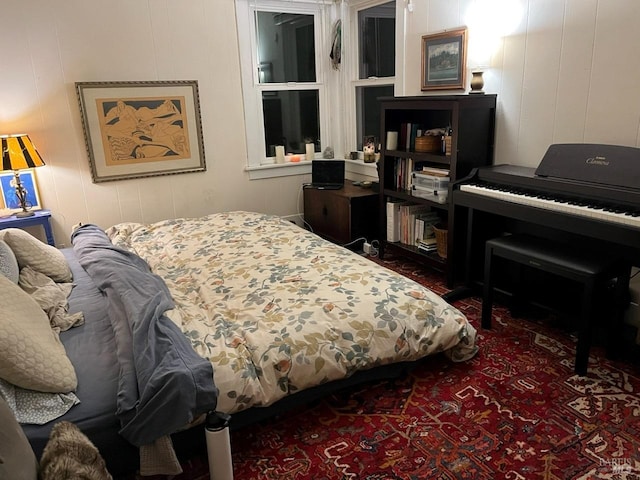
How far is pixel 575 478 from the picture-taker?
1662 mm

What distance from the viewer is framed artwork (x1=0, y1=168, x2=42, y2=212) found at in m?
3.44

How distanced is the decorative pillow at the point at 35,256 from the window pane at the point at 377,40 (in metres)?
2.95

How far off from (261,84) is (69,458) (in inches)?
142

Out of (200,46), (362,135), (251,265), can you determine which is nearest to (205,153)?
(200,46)

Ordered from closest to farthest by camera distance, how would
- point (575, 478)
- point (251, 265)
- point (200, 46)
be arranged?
1. point (575, 478)
2. point (251, 265)
3. point (200, 46)

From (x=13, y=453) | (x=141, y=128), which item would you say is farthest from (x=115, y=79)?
(x=13, y=453)

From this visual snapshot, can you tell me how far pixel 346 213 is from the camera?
155 inches

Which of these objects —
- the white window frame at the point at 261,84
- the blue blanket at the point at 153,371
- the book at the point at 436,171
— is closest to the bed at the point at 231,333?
the blue blanket at the point at 153,371

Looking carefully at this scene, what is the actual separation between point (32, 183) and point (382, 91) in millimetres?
2888

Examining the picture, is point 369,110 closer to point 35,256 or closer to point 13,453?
point 35,256

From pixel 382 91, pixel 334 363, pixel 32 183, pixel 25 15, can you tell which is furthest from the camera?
pixel 382 91

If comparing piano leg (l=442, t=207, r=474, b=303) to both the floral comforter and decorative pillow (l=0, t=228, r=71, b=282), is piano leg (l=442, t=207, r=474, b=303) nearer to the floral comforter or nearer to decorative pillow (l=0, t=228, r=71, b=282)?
the floral comforter

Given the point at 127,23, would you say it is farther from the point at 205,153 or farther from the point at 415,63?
the point at 415,63

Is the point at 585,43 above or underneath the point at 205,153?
above
